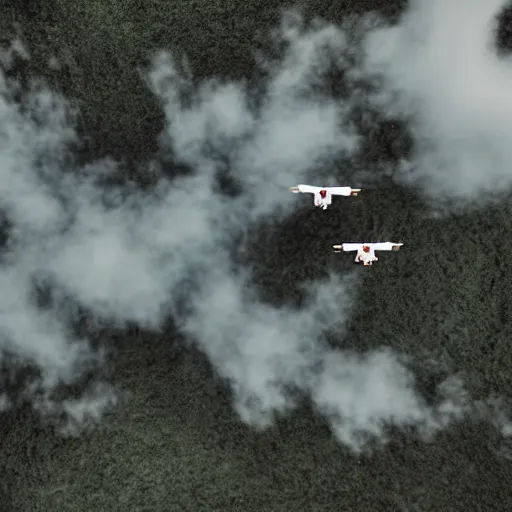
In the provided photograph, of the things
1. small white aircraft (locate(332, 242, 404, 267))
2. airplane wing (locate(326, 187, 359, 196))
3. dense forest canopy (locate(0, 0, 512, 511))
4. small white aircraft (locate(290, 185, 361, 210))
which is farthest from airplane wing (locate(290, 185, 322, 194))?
small white aircraft (locate(332, 242, 404, 267))

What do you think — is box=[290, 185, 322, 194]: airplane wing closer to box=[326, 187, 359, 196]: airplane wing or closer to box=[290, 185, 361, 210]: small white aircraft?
box=[290, 185, 361, 210]: small white aircraft

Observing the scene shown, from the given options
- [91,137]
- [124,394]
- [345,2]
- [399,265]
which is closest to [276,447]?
[124,394]

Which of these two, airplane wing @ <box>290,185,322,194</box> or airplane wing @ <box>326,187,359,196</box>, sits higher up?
airplane wing @ <box>326,187,359,196</box>

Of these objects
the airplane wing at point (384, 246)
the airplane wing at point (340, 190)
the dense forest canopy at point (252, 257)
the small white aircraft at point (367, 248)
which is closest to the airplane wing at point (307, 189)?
the airplane wing at point (340, 190)

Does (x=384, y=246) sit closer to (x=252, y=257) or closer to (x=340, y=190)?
(x=340, y=190)

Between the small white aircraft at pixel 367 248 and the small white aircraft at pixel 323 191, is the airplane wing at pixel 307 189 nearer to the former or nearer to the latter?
the small white aircraft at pixel 323 191

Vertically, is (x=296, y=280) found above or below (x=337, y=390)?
above

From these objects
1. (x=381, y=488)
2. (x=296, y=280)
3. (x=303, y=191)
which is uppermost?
(x=303, y=191)

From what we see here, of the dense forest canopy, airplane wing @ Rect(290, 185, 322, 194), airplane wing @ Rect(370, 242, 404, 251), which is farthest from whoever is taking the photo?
the dense forest canopy

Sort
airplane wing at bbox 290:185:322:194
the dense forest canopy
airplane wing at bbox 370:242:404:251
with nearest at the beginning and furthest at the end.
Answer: airplane wing at bbox 290:185:322:194
airplane wing at bbox 370:242:404:251
the dense forest canopy

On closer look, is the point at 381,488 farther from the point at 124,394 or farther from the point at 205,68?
the point at 205,68

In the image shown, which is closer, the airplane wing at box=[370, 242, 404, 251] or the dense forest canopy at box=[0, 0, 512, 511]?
the airplane wing at box=[370, 242, 404, 251]
